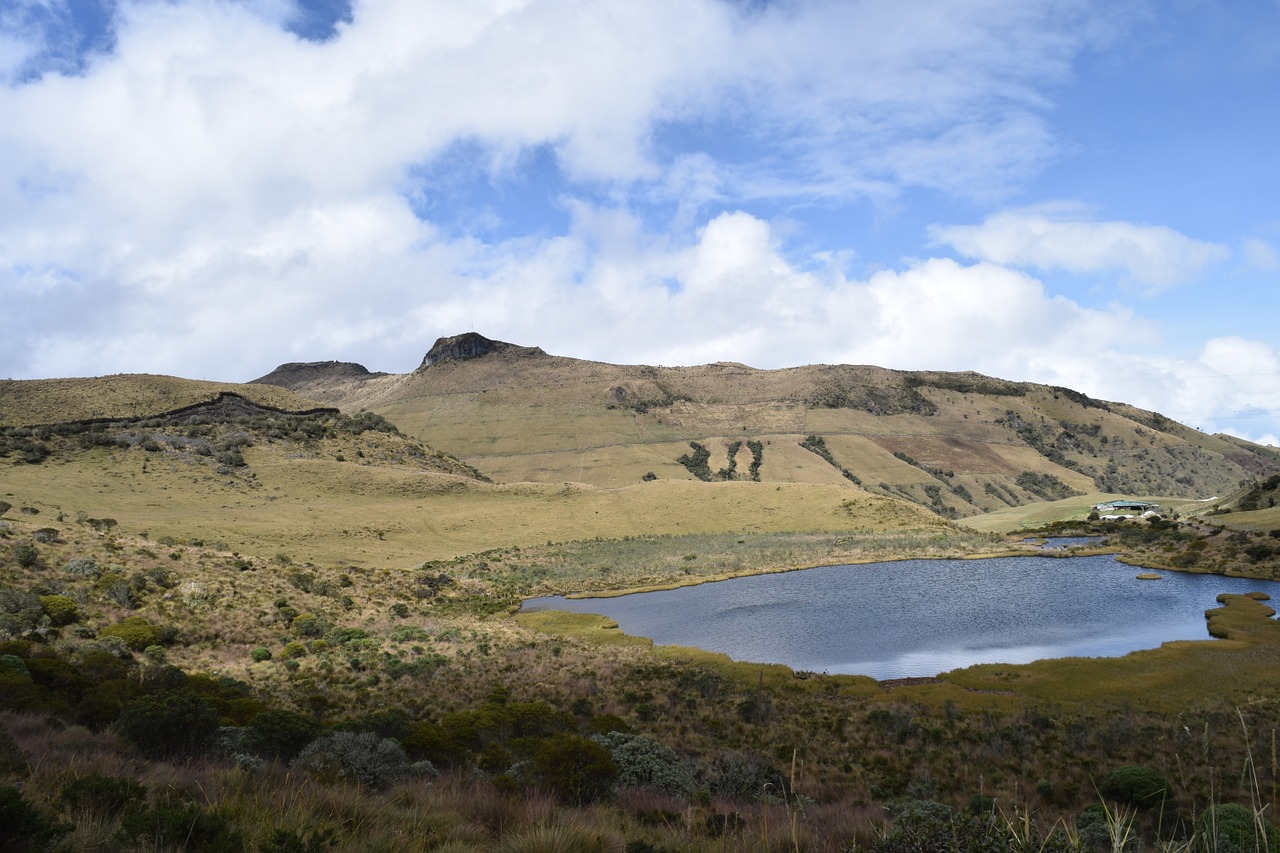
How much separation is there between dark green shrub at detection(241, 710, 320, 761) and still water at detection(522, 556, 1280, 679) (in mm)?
24124

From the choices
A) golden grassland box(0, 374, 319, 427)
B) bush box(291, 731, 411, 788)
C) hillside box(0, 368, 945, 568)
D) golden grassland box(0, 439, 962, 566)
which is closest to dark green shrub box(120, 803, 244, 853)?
bush box(291, 731, 411, 788)

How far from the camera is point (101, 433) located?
85.6 metres

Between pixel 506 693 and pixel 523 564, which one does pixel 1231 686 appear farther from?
pixel 523 564

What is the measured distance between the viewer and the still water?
3575 centimetres

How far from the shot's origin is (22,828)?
5.96 meters

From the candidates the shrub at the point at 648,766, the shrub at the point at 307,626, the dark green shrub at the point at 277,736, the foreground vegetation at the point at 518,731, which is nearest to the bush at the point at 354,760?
the foreground vegetation at the point at 518,731

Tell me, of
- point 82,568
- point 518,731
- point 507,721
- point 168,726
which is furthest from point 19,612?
point 518,731

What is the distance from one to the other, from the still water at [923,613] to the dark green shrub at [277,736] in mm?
24124

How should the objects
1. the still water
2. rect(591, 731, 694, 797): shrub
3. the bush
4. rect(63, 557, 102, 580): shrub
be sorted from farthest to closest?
1. the still water
2. rect(63, 557, 102, 580): shrub
3. rect(591, 731, 694, 797): shrub
4. the bush

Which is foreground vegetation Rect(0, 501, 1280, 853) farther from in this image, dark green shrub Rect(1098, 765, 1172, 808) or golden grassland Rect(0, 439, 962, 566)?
golden grassland Rect(0, 439, 962, 566)

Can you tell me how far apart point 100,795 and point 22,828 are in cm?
154

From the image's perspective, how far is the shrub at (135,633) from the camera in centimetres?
2639

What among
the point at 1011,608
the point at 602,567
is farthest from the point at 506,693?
the point at 602,567

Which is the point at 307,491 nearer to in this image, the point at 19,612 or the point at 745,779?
the point at 19,612
